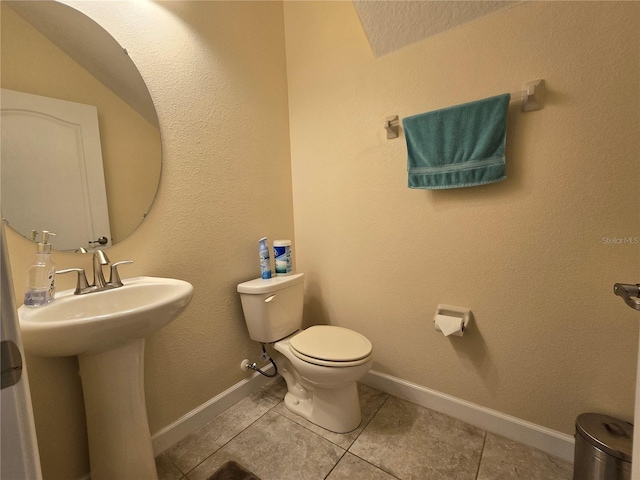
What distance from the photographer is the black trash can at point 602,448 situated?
2.78 feet

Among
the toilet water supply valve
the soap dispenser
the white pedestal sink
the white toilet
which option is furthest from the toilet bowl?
the soap dispenser

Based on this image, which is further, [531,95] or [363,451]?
[363,451]

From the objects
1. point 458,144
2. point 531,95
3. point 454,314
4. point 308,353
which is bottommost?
point 308,353

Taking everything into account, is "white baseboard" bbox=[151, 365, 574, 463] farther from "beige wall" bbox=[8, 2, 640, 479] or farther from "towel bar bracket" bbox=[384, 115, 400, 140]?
"towel bar bracket" bbox=[384, 115, 400, 140]

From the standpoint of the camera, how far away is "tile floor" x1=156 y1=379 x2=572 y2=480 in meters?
1.06

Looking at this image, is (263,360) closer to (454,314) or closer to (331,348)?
(331,348)

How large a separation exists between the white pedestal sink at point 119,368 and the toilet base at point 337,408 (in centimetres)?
68

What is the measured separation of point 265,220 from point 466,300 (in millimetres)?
1143

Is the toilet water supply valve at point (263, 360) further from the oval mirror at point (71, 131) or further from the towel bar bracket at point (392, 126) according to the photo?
the towel bar bracket at point (392, 126)

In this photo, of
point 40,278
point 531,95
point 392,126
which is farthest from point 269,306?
point 531,95

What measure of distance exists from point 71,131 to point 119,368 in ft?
2.79

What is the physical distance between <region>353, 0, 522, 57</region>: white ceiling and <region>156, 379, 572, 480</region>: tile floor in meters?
1.83

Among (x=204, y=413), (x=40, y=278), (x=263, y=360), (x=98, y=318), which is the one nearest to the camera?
(x=98, y=318)

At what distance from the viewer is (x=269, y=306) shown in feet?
4.53
